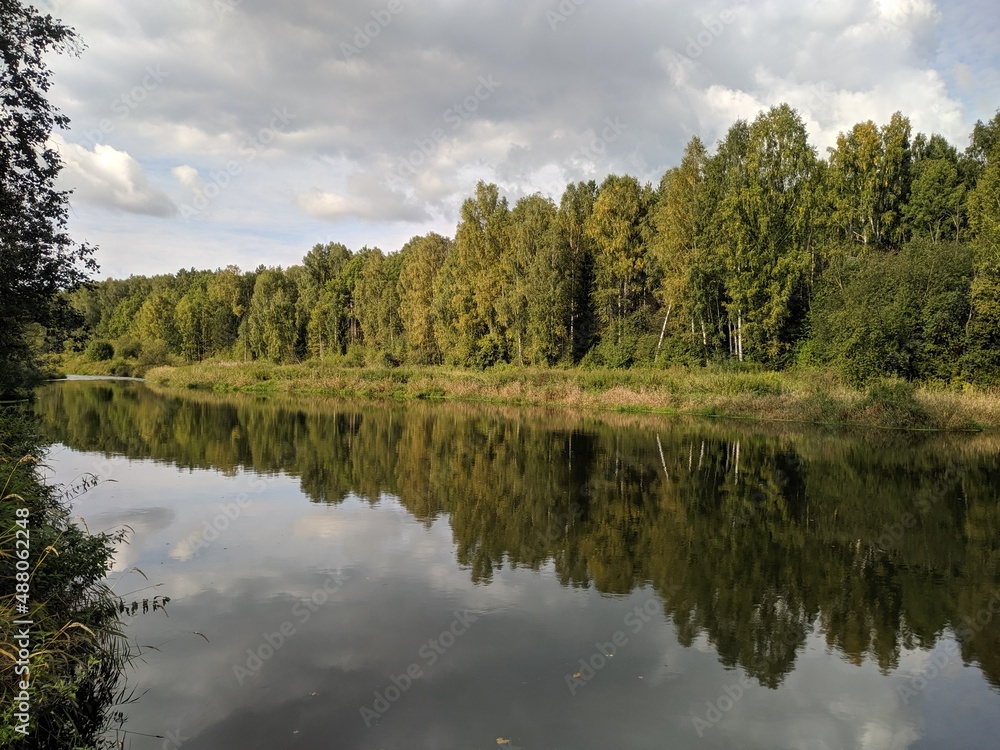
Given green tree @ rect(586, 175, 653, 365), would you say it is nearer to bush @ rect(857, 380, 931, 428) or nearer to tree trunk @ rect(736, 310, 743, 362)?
tree trunk @ rect(736, 310, 743, 362)

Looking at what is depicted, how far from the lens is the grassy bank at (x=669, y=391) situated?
30.1 meters

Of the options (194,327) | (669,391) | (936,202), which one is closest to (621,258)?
(669,391)

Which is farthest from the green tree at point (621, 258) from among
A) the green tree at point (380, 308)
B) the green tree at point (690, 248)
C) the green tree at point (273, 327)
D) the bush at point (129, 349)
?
the bush at point (129, 349)

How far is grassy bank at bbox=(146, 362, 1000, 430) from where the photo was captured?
30.1 m

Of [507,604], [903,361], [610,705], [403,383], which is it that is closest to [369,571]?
[507,604]

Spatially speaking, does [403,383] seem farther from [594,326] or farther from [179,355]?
[179,355]

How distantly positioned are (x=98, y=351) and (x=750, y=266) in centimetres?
8961

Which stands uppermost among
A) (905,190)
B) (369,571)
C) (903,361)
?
(905,190)

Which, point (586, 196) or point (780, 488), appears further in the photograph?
point (586, 196)

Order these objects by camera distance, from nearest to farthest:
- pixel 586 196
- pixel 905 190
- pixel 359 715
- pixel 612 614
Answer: pixel 359 715 → pixel 612 614 → pixel 905 190 → pixel 586 196

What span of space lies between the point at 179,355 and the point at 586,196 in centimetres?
6968

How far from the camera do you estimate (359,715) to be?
649 cm

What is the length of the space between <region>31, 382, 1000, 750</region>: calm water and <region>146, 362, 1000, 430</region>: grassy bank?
933 cm

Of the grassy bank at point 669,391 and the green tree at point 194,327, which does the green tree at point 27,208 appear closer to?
the grassy bank at point 669,391
